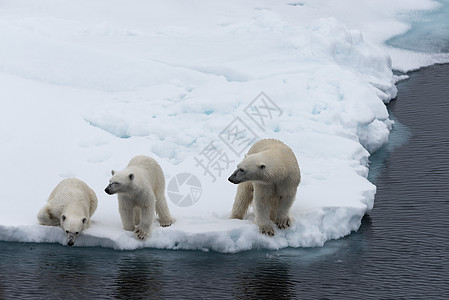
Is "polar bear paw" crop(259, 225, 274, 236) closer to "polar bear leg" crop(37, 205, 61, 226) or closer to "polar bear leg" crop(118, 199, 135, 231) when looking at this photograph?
"polar bear leg" crop(118, 199, 135, 231)

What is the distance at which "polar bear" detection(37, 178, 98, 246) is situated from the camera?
38.4ft

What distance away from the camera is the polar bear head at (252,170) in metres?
11.6

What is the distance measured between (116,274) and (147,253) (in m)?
0.64

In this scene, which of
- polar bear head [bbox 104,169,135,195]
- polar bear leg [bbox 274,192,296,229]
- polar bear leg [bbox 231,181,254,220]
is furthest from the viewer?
polar bear leg [bbox 231,181,254,220]

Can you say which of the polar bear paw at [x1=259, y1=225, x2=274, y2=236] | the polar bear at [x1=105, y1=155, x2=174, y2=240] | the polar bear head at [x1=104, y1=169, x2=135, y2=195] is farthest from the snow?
the polar bear head at [x1=104, y1=169, x2=135, y2=195]

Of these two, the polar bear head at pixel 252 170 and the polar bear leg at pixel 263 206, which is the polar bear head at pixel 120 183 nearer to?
the polar bear head at pixel 252 170

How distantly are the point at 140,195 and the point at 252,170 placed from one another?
149 cm

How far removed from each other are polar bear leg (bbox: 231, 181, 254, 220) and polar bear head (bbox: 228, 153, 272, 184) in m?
0.79

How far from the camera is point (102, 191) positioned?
1323 centimetres

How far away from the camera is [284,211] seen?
12016 mm

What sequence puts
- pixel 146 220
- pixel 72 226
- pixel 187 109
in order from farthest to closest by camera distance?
pixel 187 109
pixel 146 220
pixel 72 226

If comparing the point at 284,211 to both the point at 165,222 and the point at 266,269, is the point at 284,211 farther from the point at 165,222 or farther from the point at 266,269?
the point at 165,222

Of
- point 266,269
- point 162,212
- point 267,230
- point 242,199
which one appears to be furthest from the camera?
point 242,199

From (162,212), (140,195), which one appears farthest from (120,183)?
(162,212)
